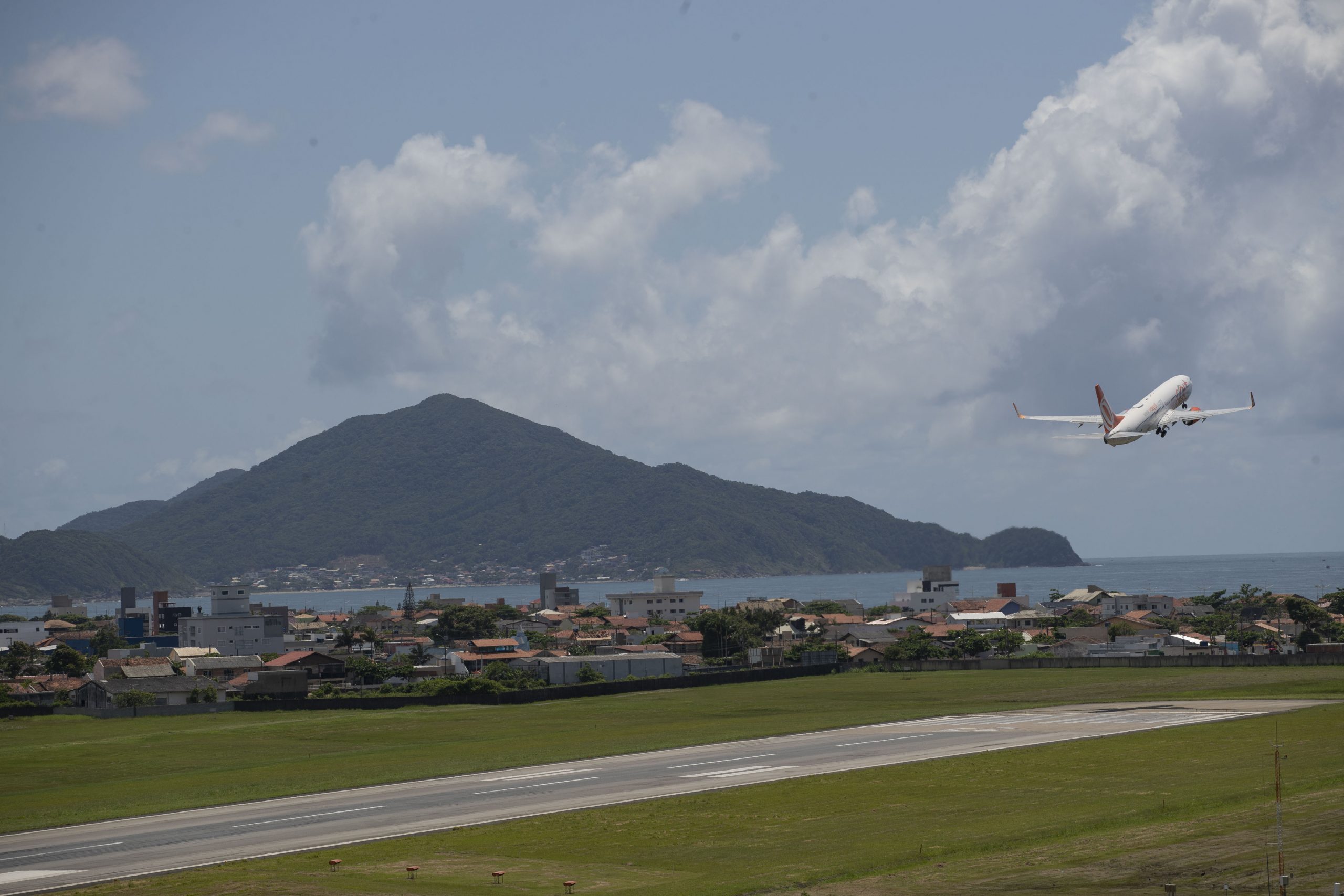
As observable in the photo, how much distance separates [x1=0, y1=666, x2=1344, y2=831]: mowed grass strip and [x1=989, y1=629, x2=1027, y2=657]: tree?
26.6 meters

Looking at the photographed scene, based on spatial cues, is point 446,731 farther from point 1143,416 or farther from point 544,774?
point 1143,416

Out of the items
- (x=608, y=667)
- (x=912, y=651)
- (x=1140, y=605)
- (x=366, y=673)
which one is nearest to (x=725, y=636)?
(x=912, y=651)

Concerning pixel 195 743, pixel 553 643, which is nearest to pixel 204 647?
pixel 553 643

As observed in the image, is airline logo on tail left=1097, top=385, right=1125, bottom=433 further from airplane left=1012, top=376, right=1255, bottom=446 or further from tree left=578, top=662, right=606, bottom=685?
tree left=578, top=662, right=606, bottom=685

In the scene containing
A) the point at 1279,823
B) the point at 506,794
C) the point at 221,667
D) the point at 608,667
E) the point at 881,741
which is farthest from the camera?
the point at 221,667

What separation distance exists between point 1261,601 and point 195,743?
455 ft

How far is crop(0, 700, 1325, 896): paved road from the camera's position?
3747 cm

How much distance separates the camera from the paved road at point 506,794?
3747cm

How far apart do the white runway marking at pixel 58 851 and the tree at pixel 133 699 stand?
61979 mm

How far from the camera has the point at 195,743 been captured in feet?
233

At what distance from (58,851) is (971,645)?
334 ft

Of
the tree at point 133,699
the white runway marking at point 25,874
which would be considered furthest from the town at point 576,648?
the white runway marking at point 25,874

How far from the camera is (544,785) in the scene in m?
49.0

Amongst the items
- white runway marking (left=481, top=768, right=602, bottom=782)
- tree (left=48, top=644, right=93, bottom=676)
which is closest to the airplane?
white runway marking (left=481, top=768, right=602, bottom=782)
